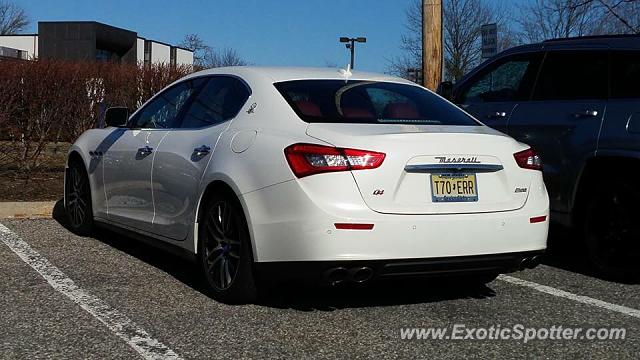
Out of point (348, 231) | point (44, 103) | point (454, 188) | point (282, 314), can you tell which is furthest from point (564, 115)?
point (44, 103)

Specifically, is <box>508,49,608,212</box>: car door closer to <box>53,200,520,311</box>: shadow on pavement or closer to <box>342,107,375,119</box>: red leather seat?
<box>53,200,520,311</box>: shadow on pavement

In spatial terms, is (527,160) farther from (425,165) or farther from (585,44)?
(585,44)

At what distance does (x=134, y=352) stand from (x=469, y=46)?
31216 mm

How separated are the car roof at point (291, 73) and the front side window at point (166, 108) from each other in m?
0.29

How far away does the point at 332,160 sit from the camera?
4.09 metres

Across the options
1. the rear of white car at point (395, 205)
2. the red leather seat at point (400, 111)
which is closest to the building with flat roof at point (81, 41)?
the red leather seat at point (400, 111)

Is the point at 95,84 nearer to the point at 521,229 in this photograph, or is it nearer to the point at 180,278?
the point at 180,278

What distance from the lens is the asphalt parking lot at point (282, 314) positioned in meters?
3.88

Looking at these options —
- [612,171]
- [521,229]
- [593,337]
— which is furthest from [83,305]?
[612,171]

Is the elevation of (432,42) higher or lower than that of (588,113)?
higher

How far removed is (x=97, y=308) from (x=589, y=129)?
3.67 m

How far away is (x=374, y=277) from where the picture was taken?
4141mm

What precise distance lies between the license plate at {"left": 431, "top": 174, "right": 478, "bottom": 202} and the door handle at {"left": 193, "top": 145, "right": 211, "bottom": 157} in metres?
1.49

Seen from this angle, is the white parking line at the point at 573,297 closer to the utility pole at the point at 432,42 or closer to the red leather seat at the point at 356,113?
the red leather seat at the point at 356,113
